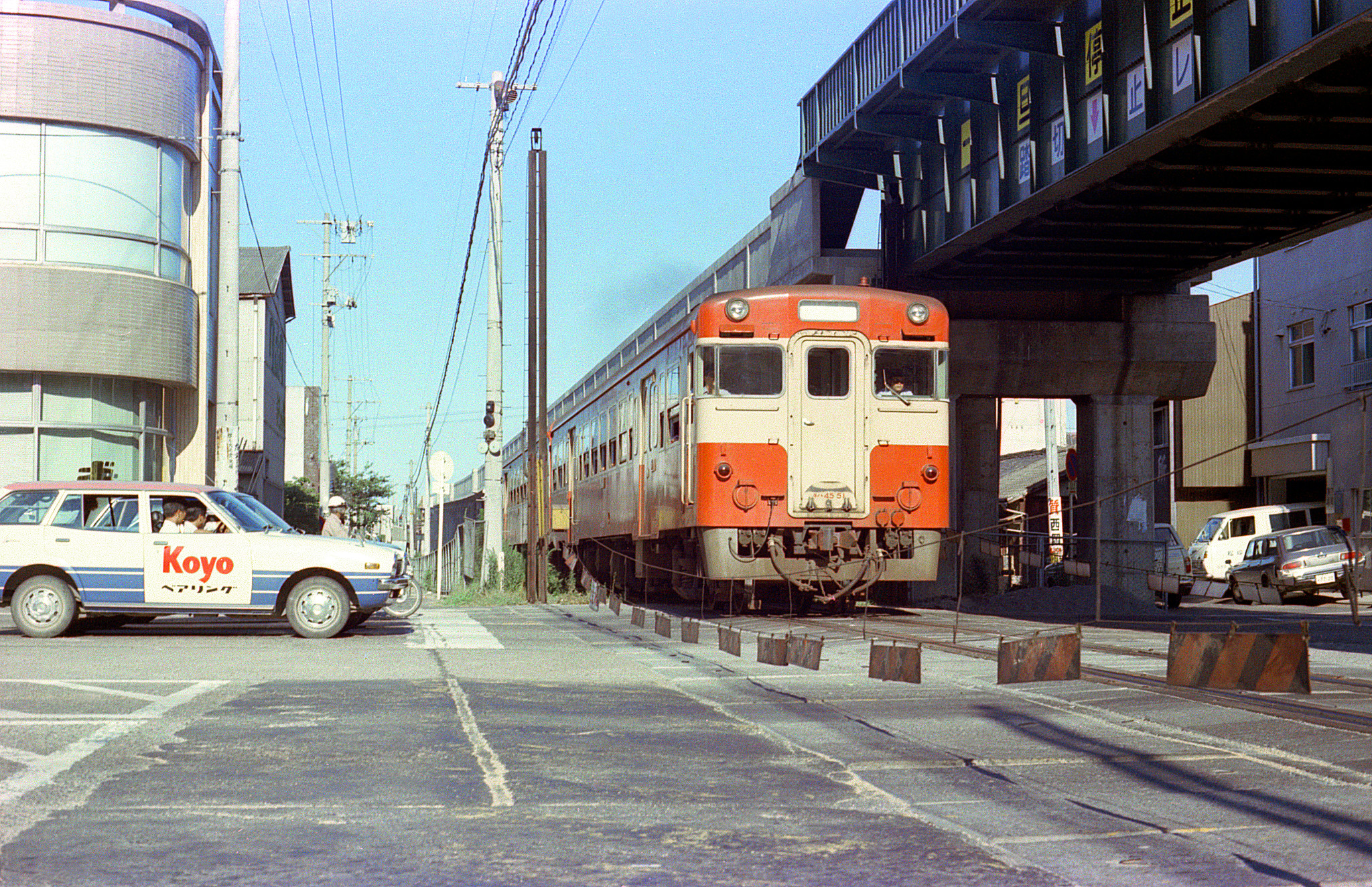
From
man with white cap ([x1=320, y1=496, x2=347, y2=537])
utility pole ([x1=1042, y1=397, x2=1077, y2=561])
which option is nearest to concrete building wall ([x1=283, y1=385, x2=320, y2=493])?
utility pole ([x1=1042, y1=397, x2=1077, y2=561])

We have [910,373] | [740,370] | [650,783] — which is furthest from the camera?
[910,373]

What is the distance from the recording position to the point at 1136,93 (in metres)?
16.5

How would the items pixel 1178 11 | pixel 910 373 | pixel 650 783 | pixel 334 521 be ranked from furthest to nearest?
pixel 334 521 < pixel 910 373 < pixel 1178 11 < pixel 650 783

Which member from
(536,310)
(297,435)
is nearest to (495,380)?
(536,310)

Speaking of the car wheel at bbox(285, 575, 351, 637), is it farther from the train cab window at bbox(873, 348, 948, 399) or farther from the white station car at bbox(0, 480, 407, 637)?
the train cab window at bbox(873, 348, 948, 399)

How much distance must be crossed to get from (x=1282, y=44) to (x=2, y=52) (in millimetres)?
20509

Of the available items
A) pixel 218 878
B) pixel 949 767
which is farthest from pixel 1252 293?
pixel 218 878

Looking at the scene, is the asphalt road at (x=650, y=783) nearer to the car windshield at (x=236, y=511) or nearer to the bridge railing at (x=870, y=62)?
the car windshield at (x=236, y=511)

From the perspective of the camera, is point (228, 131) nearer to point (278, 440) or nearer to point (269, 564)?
point (269, 564)

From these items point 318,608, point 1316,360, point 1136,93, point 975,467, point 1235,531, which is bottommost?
point 318,608

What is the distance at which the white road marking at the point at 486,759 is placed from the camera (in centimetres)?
564

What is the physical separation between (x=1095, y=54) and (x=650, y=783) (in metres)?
13.9

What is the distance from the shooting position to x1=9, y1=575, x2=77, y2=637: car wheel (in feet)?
45.1

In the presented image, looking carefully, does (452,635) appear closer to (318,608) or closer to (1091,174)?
(318,608)
